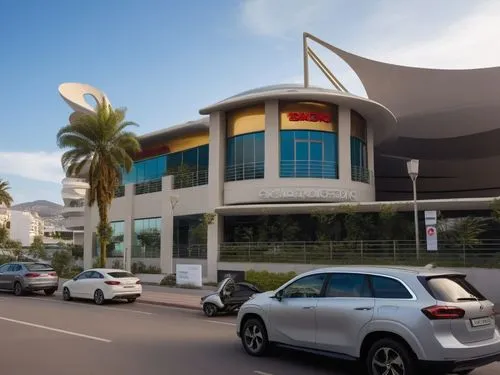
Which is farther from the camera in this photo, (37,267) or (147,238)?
(147,238)

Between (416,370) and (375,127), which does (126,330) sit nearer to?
(416,370)

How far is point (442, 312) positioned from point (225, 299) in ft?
31.0

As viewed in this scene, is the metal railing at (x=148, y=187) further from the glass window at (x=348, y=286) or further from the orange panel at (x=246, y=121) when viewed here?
the glass window at (x=348, y=286)

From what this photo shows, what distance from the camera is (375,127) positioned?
3388 cm

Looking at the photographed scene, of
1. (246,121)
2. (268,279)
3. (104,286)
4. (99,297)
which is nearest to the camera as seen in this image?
(104,286)

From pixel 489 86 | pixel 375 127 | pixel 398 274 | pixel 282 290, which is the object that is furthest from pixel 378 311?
pixel 489 86

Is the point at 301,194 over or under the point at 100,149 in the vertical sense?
under

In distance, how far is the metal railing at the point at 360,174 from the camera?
29969 millimetres

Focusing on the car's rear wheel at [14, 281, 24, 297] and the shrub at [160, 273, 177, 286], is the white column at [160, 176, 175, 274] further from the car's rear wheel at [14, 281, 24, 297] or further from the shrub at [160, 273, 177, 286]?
the car's rear wheel at [14, 281, 24, 297]

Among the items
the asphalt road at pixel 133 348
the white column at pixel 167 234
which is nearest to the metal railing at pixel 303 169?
the white column at pixel 167 234

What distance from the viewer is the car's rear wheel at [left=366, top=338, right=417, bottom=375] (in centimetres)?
676

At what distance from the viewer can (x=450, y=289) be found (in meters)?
7.11

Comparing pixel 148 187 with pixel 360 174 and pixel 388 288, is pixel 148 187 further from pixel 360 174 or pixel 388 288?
pixel 388 288

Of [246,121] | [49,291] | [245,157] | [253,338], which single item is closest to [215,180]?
[245,157]
